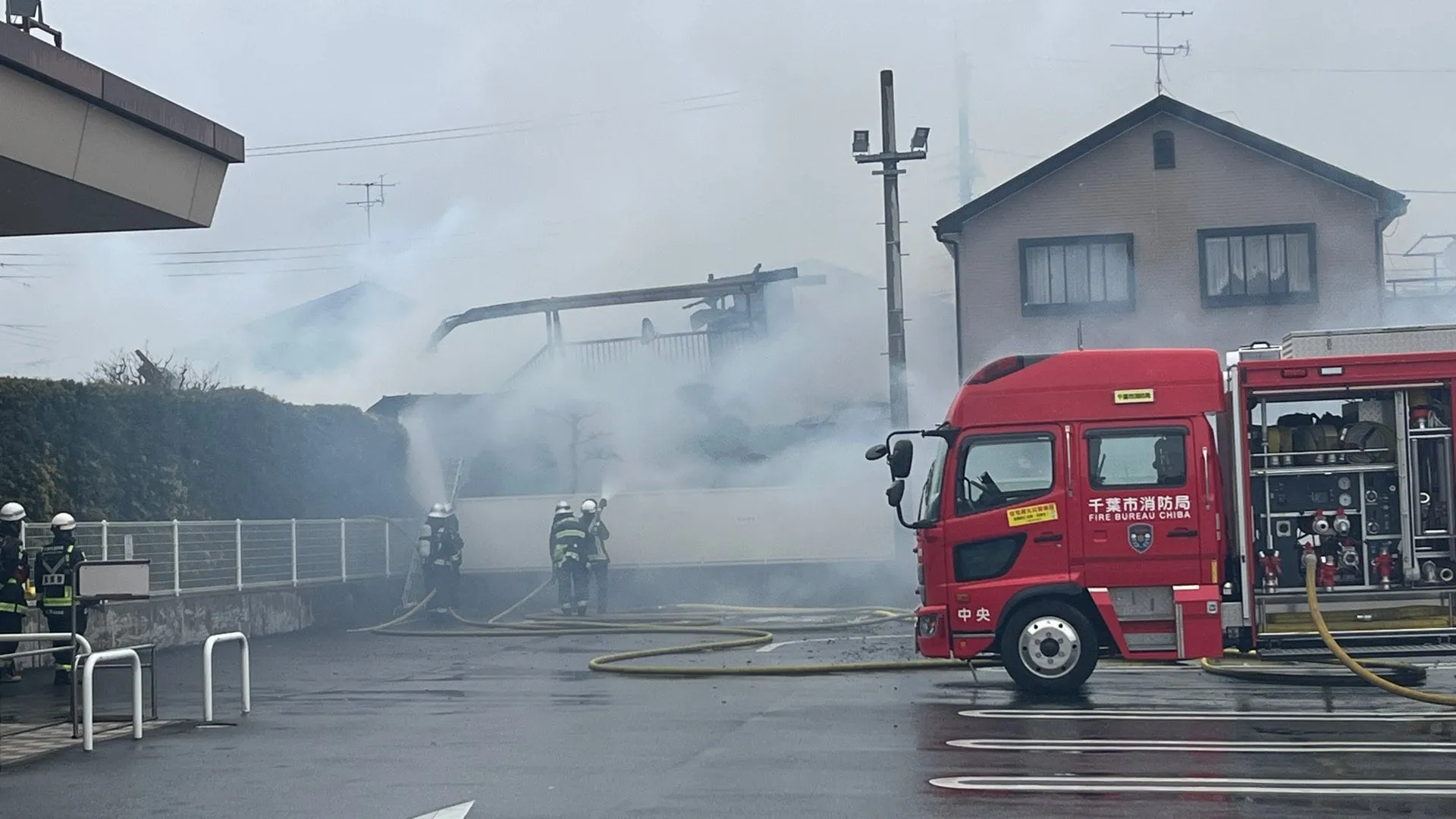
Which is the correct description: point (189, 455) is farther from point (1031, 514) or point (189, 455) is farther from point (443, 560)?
point (1031, 514)

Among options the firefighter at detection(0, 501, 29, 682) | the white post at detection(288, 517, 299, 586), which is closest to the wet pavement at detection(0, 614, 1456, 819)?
the firefighter at detection(0, 501, 29, 682)

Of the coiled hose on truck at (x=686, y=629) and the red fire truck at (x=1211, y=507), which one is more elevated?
the red fire truck at (x=1211, y=507)

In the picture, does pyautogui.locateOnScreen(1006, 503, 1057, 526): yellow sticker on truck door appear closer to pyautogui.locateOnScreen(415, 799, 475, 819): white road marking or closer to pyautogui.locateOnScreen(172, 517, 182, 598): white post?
pyautogui.locateOnScreen(415, 799, 475, 819): white road marking

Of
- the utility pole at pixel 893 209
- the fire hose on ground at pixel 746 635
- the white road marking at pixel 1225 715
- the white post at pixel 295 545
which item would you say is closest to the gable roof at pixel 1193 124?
the utility pole at pixel 893 209

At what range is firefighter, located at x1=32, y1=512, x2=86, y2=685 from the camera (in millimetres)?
13898

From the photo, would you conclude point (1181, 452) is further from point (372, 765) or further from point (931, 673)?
point (372, 765)

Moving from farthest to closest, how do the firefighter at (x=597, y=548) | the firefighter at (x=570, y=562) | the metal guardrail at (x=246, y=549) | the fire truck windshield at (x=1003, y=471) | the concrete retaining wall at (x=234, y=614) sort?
the firefighter at (x=597, y=548)
the firefighter at (x=570, y=562)
the metal guardrail at (x=246, y=549)
the concrete retaining wall at (x=234, y=614)
the fire truck windshield at (x=1003, y=471)

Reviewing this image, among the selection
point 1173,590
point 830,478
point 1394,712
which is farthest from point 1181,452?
point 830,478

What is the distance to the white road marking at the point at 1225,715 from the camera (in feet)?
34.5

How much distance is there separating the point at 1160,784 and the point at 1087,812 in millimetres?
946

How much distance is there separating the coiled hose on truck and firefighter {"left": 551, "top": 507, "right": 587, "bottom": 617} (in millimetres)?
504

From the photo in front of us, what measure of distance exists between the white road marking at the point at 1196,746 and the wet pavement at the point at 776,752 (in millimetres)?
30

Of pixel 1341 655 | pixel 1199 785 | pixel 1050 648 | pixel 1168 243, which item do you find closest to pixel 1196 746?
pixel 1199 785

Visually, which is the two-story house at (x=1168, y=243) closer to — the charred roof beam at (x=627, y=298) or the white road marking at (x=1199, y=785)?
the charred roof beam at (x=627, y=298)
